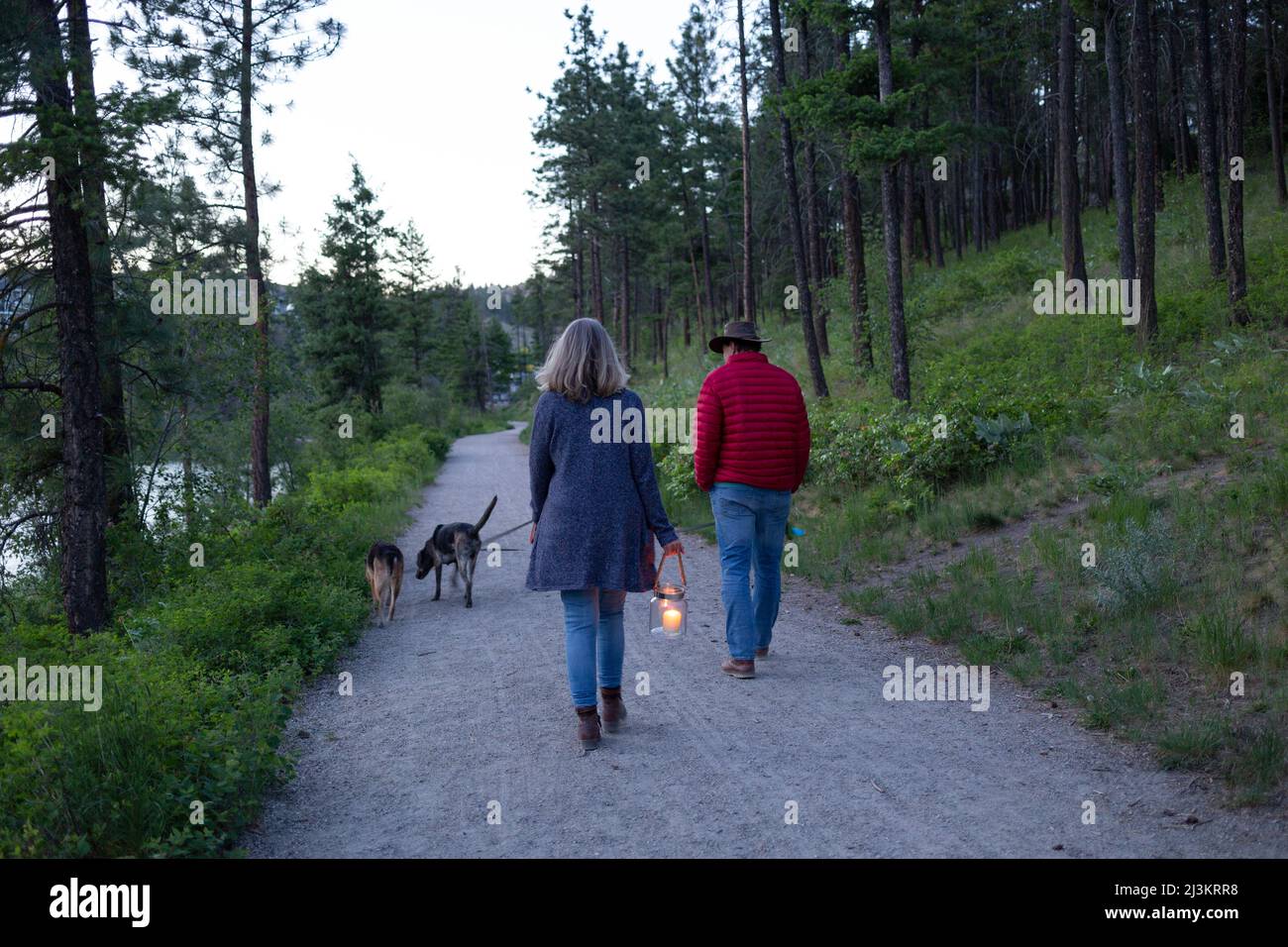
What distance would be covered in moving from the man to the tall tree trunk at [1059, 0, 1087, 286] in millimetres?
16155

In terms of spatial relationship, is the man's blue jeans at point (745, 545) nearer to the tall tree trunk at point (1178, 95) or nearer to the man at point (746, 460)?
the man at point (746, 460)

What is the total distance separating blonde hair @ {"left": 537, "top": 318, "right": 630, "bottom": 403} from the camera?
5238mm

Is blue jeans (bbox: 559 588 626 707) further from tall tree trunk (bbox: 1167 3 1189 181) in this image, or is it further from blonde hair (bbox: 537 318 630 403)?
tall tree trunk (bbox: 1167 3 1189 181)

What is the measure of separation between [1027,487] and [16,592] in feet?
44.2

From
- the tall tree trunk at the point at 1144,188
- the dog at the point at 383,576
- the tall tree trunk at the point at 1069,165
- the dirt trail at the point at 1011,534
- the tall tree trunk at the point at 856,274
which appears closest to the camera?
the dirt trail at the point at 1011,534

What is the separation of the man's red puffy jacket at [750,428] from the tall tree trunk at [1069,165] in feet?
52.9

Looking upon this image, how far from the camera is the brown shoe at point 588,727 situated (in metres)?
5.38

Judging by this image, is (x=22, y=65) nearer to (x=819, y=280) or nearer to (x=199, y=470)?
(x=199, y=470)

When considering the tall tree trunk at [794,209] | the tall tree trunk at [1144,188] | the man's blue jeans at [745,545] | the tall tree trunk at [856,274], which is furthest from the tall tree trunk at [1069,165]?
the man's blue jeans at [745,545]

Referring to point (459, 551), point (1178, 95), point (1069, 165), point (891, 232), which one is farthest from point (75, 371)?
point (1178, 95)

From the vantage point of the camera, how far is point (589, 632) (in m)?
5.35

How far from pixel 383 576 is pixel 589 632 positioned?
479cm

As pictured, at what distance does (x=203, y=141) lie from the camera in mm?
12031

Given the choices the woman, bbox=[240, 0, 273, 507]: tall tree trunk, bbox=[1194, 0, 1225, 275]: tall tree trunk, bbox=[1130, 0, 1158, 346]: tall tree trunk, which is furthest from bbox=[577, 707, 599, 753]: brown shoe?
bbox=[1194, 0, 1225, 275]: tall tree trunk
